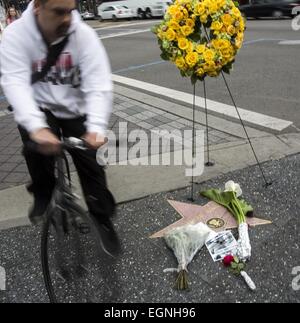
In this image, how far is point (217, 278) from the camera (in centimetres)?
275

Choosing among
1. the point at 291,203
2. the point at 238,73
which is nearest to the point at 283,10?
the point at 238,73

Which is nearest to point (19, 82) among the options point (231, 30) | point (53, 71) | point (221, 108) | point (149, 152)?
point (53, 71)

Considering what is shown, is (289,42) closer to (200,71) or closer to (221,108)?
(221,108)

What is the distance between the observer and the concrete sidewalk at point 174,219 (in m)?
2.68

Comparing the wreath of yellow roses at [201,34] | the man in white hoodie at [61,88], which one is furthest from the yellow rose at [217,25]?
the man in white hoodie at [61,88]

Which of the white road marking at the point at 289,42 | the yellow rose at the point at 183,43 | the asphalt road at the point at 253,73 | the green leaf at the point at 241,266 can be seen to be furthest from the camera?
the white road marking at the point at 289,42

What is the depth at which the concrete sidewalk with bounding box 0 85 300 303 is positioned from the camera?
2680mm

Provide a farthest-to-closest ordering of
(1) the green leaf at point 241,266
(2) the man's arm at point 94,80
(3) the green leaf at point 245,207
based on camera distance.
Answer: (3) the green leaf at point 245,207
(1) the green leaf at point 241,266
(2) the man's arm at point 94,80

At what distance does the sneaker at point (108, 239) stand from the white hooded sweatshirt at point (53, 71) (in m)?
0.67

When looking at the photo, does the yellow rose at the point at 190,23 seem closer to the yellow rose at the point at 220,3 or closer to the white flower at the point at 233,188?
the yellow rose at the point at 220,3

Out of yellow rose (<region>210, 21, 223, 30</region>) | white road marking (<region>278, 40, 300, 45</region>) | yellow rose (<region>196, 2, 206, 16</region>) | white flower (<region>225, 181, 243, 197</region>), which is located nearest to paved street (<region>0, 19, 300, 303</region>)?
white flower (<region>225, 181, 243, 197</region>)

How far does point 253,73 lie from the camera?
8.55 metres

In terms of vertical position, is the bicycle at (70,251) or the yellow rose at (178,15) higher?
the yellow rose at (178,15)
